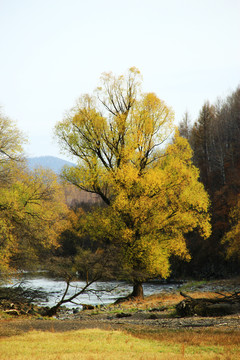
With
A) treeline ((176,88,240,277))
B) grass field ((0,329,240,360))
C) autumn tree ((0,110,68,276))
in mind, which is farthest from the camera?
treeline ((176,88,240,277))

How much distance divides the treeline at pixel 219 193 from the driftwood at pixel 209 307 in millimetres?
15384

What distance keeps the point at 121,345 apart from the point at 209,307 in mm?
7434

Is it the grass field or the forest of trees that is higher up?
the forest of trees

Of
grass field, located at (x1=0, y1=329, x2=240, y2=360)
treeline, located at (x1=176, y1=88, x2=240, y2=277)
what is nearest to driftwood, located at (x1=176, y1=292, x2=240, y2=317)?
grass field, located at (x1=0, y1=329, x2=240, y2=360)

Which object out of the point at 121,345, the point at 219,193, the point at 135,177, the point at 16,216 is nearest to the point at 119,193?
the point at 135,177

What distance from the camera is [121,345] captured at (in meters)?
10.7

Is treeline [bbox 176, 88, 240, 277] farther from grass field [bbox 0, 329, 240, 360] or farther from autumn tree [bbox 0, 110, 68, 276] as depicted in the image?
grass field [bbox 0, 329, 240, 360]

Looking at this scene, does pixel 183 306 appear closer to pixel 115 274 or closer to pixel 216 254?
pixel 115 274

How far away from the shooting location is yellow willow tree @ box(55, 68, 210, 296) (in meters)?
23.6

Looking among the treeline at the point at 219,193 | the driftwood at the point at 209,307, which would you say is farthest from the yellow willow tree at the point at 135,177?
the treeline at the point at 219,193

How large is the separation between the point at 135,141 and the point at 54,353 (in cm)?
1711

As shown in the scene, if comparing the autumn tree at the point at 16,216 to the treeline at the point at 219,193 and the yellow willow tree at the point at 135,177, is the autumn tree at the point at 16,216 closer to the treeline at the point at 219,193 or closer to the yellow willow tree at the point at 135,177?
the yellow willow tree at the point at 135,177

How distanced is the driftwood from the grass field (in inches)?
176

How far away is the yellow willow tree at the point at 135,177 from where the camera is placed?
23.6 meters
